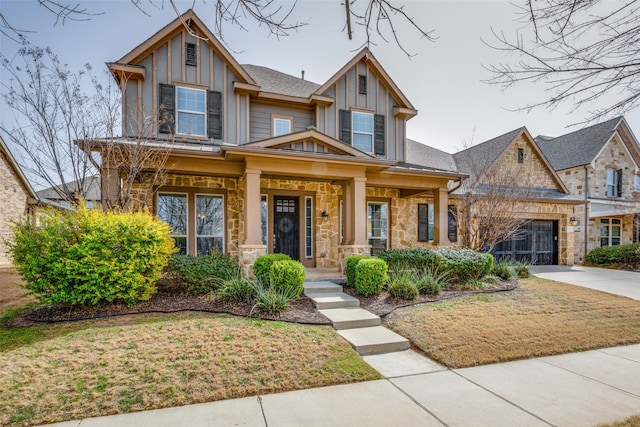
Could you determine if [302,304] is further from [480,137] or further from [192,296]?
[480,137]

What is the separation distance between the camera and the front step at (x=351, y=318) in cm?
556

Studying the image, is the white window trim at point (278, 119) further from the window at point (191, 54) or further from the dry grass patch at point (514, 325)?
the dry grass patch at point (514, 325)

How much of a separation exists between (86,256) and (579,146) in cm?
2225

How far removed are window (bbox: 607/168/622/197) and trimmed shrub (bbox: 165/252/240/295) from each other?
19786 millimetres

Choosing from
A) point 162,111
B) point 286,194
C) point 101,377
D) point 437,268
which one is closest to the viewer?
point 101,377

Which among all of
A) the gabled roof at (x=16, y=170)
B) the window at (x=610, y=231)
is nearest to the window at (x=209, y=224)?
the gabled roof at (x=16, y=170)

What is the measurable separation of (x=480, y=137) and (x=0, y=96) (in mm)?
15027

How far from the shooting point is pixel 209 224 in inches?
389

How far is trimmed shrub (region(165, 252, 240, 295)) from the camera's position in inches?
266

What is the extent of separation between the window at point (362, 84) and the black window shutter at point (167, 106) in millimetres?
6054

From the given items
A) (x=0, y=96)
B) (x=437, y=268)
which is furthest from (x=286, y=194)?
(x=0, y=96)

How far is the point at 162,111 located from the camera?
916cm

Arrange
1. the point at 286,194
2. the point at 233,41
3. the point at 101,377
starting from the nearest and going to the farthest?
the point at 233,41
the point at 101,377
the point at 286,194

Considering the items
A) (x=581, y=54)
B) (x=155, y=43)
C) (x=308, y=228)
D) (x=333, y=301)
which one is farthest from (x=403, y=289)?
(x=155, y=43)
